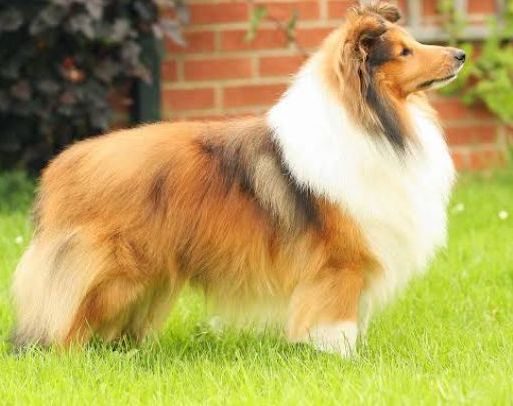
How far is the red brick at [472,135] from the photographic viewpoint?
8930mm

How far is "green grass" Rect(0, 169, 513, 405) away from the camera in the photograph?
4.23 metres

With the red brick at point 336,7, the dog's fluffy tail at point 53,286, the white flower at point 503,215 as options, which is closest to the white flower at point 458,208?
the white flower at point 503,215

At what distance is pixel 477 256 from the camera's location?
6.70 meters

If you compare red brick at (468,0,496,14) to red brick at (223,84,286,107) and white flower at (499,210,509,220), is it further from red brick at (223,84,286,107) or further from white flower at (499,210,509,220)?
white flower at (499,210,509,220)

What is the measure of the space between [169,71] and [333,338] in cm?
402

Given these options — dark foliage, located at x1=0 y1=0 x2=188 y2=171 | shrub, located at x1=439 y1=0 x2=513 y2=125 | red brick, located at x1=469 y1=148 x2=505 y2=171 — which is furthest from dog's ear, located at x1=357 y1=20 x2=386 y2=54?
red brick, located at x1=469 y1=148 x2=505 y2=171

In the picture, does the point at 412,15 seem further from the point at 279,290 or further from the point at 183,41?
the point at 279,290

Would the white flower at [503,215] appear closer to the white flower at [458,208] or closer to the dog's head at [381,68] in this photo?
the white flower at [458,208]

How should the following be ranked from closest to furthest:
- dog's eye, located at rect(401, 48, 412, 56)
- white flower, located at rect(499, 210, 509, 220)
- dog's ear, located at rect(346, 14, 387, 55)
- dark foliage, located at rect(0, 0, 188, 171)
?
1. dog's ear, located at rect(346, 14, 387, 55)
2. dog's eye, located at rect(401, 48, 412, 56)
3. white flower, located at rect(499, 210, 509, 220)
4. dark foliage, located at rect(0, 0, 188, 171)

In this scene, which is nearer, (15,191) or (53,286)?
(53,286)

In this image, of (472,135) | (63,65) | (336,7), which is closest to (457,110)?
(472,135)

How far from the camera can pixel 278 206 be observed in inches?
196

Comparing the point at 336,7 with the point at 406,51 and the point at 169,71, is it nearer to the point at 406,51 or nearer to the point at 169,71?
the point at 169,71

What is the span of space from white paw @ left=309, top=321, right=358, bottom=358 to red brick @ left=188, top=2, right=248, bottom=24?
13.2 ft
